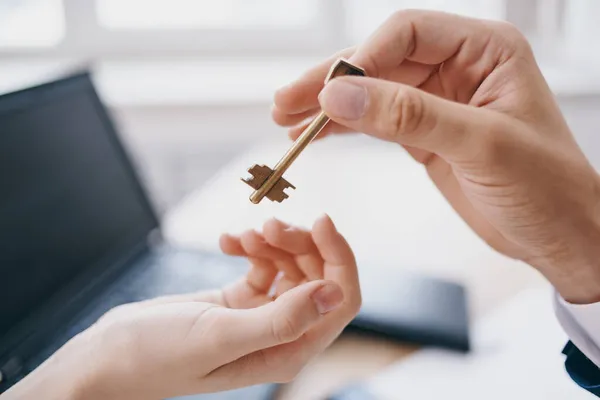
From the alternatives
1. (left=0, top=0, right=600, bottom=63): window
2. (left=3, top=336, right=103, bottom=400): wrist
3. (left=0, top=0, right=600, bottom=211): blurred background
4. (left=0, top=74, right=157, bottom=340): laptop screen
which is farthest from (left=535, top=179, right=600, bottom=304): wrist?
(left=0, top=0, right=600, bottom=63): window

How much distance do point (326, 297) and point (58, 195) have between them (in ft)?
1.50

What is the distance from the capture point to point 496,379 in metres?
0.66

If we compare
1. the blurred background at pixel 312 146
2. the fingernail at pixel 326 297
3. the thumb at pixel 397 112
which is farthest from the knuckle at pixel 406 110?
the blurred background at pixel 312 146

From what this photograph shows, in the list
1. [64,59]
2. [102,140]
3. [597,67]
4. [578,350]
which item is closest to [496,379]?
[578,350]

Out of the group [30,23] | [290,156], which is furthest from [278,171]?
[30,23]

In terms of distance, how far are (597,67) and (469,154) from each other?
117cm

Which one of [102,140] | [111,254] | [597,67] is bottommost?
[597,67]

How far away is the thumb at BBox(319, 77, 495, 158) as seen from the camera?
0.48 meters

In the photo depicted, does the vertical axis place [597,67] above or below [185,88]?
below

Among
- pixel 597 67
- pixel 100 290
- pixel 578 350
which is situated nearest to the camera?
pixel 578 350

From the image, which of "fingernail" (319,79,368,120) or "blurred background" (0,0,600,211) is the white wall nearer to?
"blurred background" (0,0,600,211)

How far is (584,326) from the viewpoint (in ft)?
2.12

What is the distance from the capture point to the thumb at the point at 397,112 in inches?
18.9

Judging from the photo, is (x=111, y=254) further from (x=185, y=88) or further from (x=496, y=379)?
(x=185, y=88)
